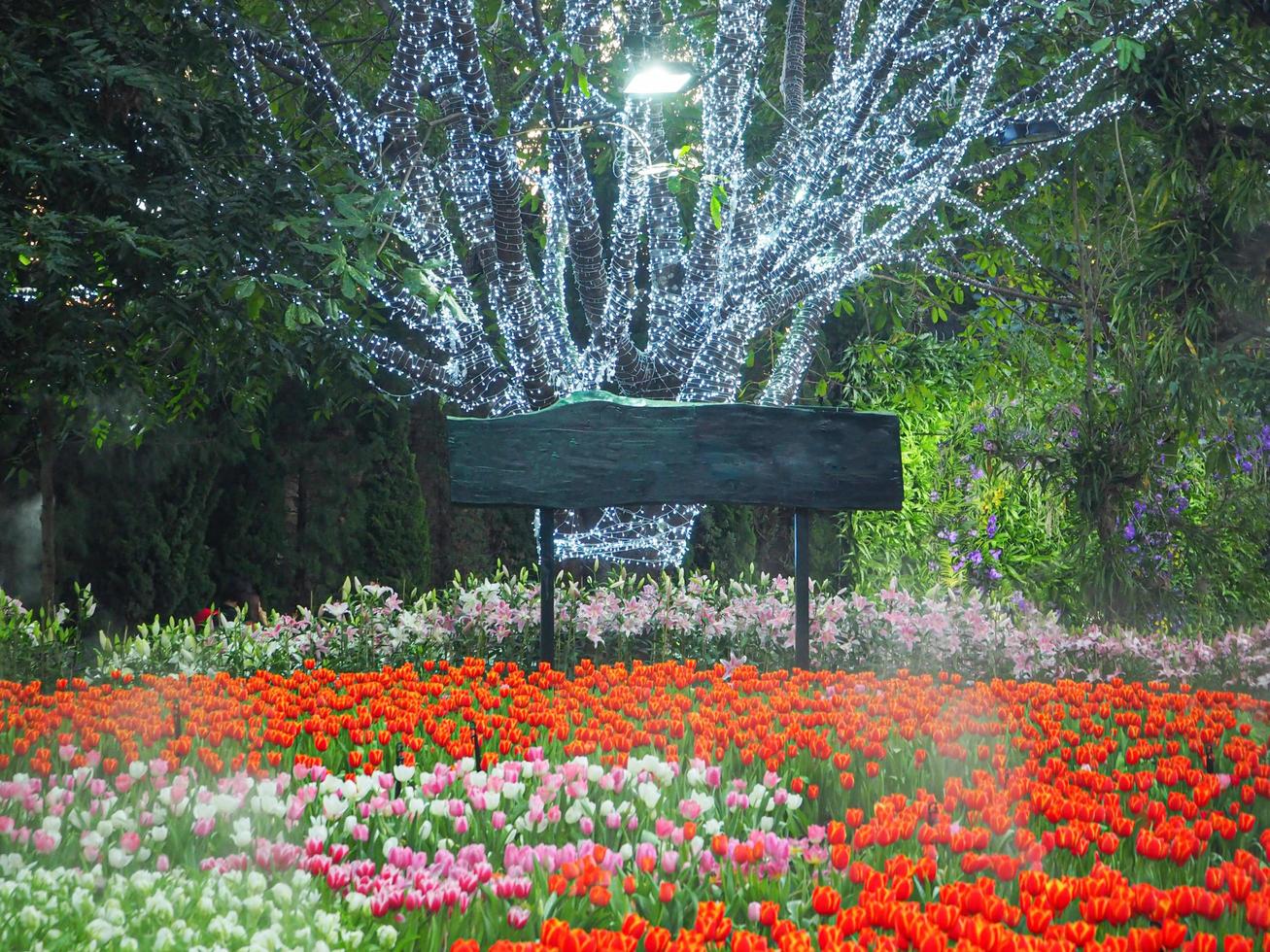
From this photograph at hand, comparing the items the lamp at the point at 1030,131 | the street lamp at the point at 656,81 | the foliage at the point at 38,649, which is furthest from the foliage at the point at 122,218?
the lamp at the point at 1030,131

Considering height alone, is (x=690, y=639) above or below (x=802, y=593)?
below

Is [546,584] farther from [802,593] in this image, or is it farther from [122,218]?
[122,218]

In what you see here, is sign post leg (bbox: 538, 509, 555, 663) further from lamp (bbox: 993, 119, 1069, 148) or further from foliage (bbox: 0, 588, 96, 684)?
lamp (bbox: 993, 119, 1069, 148)

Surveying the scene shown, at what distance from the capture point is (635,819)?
267 centimetres

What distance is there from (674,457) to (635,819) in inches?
105

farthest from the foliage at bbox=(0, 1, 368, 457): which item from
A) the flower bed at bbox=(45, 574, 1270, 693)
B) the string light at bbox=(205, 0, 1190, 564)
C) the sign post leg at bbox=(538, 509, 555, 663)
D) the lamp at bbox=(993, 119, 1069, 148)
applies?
the lamp at bbox=(993, 119, 1069, 148)

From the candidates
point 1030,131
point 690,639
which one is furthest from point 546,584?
point 1030,131

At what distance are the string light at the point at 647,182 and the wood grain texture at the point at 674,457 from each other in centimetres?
133

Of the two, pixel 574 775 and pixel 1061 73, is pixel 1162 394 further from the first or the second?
pixel 574 775

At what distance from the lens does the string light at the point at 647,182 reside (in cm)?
624

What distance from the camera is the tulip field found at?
2.09m

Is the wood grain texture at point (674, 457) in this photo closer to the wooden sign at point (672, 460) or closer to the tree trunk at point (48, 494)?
the wooden sign at point (672, 460)

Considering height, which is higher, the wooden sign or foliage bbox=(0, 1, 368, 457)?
foliage bbox=(0, 1, 368, 457)

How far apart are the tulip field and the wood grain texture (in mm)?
1149
